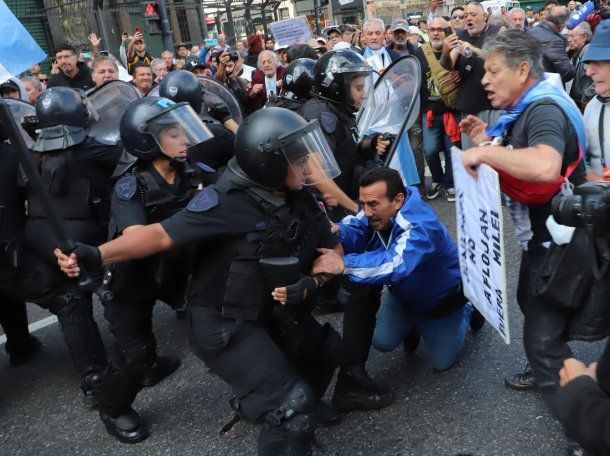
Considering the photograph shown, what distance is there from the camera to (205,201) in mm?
2412

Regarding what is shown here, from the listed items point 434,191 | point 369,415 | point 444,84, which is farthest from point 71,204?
point 434,191

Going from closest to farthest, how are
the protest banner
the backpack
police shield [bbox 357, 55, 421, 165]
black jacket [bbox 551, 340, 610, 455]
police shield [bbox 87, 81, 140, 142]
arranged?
black jacket [bbox 551, 340, 610, 455], police shield [bbox 357, 55, 421, 165], police shield [bbox 87, 81, 140, 142], the backpack, the protest banner

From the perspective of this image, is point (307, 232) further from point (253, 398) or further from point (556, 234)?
point (556, 234)

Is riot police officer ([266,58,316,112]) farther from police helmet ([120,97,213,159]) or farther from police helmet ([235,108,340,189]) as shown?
police helmet ([235,108,340,189])

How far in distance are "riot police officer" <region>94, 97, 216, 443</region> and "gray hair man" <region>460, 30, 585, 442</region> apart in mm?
1357

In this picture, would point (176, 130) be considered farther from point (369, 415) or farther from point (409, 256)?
point (369, 415)

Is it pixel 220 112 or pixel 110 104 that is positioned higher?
pixel 110 104

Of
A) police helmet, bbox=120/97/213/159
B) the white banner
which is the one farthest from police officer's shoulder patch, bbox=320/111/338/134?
the white banner

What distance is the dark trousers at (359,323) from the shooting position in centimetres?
321

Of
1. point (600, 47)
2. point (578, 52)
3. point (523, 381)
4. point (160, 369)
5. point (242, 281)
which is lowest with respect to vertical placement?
point (160, 369)

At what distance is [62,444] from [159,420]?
19.7 inches

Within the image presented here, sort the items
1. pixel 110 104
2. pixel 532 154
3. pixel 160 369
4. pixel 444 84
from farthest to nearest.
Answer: pixel 444 84 < pixel 110 104 < pixel 160 369 < pixel 532 154

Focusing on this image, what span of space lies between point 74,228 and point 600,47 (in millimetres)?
2757

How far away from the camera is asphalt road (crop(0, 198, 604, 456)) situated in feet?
9.37
